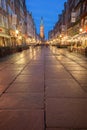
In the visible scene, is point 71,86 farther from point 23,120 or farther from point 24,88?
point 23,120

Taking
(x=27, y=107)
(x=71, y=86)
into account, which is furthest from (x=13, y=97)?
(x=71, y=86)

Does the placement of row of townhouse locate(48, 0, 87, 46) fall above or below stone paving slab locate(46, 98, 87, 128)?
above

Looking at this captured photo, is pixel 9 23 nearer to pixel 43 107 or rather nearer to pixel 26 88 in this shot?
pixel 26 88

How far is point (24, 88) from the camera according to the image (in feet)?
18.8

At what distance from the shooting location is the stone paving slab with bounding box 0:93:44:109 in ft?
13.6

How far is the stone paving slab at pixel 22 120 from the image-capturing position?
10.3 ft

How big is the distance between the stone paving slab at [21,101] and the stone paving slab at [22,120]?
0.99 feet

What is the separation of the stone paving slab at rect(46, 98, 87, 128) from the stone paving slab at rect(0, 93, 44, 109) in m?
0.29

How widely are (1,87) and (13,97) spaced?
4.09 feet

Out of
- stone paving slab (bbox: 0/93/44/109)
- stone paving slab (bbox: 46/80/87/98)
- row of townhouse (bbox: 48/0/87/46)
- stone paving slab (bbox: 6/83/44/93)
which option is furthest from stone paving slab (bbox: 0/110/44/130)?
row of townhouse (bbox: 48/0/87/46)

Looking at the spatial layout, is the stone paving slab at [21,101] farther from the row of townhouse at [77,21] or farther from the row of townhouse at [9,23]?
the row of townhouse at [9,23]

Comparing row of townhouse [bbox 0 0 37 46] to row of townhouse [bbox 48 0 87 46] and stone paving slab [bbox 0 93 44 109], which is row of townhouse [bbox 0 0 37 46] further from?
stone paving slab [bbox 0 93 44 109]

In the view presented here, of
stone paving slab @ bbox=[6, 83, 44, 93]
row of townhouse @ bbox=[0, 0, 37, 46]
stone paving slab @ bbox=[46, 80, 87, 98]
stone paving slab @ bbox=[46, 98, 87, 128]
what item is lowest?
stone paving slab @ bbox=[46, 98, 87, 128]

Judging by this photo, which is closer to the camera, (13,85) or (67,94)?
(67,94)
